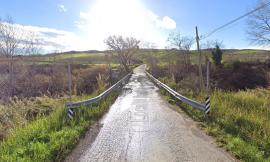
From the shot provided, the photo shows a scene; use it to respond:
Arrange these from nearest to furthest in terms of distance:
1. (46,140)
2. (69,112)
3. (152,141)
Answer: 1. (46,140)
2. (152,141)
3. (69,112)

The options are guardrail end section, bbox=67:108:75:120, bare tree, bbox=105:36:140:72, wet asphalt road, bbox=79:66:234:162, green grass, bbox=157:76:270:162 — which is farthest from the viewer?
bare tree, bbox=105:36:140:72

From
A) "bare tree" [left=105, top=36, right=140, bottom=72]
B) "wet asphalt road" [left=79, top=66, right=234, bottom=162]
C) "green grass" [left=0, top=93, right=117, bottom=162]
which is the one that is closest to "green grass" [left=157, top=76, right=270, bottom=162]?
"wet asphalt road" [left=79, top=66, right=234, bottom=162]

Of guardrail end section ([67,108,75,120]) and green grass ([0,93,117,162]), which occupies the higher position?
guardrail end section ([67,108,75,120])

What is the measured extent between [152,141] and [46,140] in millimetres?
3118

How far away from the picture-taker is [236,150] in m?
6.30

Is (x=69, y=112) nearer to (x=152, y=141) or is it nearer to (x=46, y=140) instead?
(x=46, y=140)

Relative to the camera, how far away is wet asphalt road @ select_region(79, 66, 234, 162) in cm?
604

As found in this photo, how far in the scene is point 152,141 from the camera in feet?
24.2

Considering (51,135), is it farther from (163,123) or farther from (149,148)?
(163,123)

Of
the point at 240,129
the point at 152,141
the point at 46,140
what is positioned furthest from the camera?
the point at 240,129

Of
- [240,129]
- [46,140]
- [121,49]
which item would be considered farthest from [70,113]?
[121,49]

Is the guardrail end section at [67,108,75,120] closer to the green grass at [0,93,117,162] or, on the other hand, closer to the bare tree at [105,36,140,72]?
the green grass at [0,93,117,162]

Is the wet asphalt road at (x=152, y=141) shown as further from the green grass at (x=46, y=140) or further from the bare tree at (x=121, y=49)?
the bare tree at (x=121, y=49)

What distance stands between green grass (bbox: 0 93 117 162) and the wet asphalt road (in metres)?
0.68
